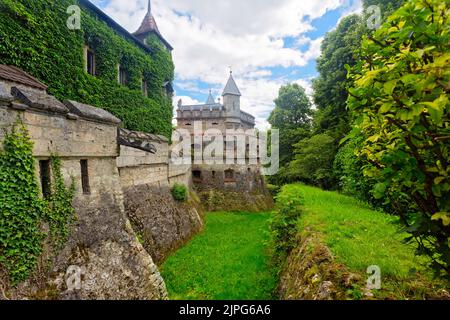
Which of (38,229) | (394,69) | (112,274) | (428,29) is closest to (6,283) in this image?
(38,229)

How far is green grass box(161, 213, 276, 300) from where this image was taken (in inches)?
259

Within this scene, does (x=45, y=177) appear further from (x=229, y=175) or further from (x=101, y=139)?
(x=229, y=175)

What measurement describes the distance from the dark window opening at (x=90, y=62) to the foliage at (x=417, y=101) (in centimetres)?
1012

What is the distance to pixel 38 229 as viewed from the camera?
→ 4.03 m

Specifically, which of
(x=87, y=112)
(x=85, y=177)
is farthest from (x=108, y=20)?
(x=85, y=177)

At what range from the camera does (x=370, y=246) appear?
4.66 m

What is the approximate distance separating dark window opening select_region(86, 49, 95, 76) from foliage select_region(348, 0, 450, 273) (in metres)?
10.1

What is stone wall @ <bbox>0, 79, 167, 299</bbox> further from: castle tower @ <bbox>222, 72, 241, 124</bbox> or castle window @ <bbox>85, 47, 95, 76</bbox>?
castle tower @ <bbox>222, 72, 241, 124</bbox>

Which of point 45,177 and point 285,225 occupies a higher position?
point 45,177

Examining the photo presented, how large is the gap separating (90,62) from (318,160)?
14001mm

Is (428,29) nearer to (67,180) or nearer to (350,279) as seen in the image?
(350,279)

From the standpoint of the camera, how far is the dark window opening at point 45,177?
441 cm

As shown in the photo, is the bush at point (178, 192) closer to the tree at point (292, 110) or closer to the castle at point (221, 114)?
the tree at point (292, 110)
